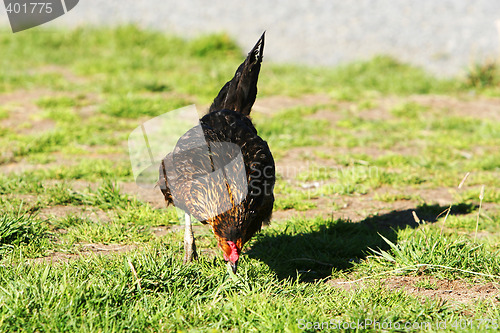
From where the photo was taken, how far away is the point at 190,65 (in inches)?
372

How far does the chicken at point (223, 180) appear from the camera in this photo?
2994 millimetres

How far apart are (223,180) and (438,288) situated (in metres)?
1.60

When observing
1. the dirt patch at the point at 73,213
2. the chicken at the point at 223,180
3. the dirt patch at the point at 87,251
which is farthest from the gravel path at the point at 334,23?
the dirt patch at the point at 87,251

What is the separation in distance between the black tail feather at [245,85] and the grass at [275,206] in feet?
3.52

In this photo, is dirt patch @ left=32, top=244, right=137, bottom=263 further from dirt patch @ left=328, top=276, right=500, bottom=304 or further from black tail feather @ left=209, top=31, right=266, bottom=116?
dirt patch @ left=328, top=276, right=500, bottom=304

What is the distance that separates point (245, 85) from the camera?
4.12 metres

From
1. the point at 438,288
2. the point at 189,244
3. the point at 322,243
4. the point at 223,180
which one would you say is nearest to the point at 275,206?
the point at 322,243

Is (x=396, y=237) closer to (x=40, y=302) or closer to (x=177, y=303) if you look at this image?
(x=177, y=303)

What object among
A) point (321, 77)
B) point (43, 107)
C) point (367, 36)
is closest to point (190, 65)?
point (321, 77)

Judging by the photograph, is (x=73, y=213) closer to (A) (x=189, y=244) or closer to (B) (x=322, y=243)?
(A) (x=189, y=244)


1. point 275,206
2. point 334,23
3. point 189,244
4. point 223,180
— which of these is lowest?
point 275,206

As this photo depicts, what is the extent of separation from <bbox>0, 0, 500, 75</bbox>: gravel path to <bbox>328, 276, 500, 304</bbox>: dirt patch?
811 centimetres

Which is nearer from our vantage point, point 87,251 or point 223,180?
point 223,180

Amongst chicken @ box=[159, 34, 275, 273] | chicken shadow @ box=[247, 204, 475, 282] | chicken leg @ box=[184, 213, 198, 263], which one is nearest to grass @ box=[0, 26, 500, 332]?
chicken shadow @ box=[247, 204, 475, 282]
